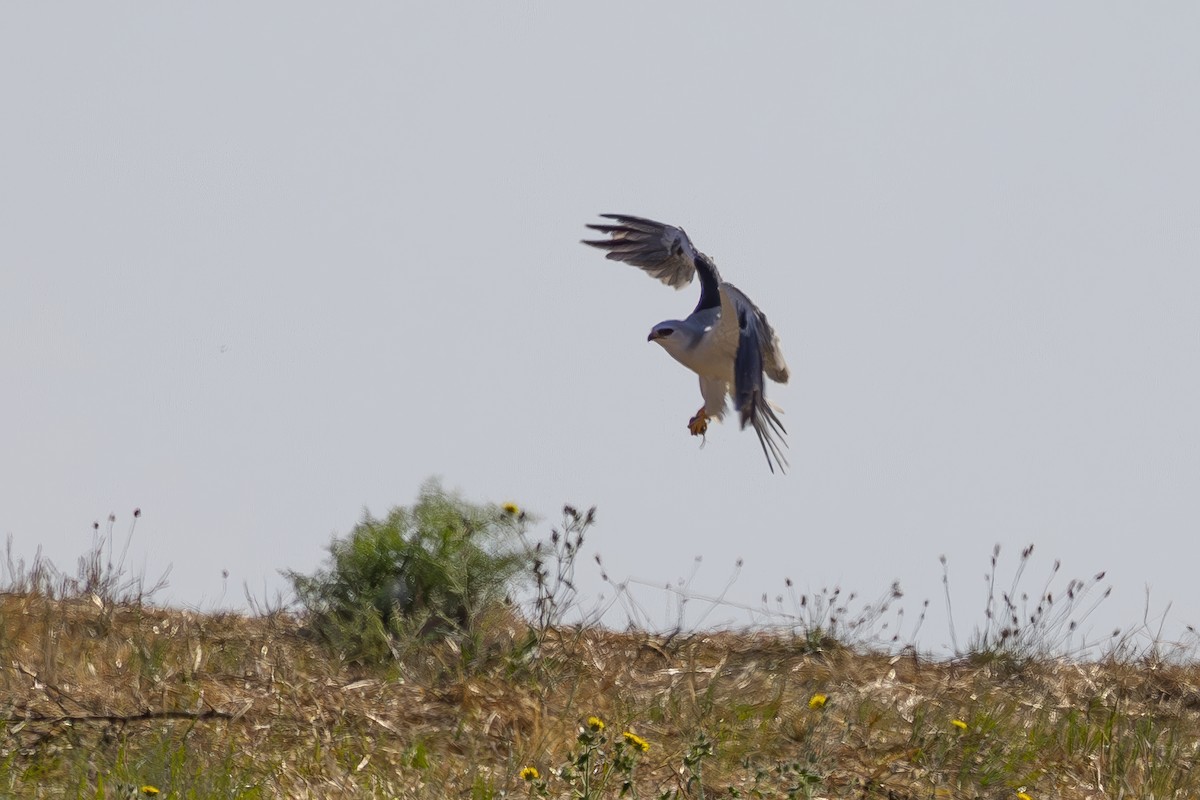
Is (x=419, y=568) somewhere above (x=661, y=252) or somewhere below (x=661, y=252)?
below

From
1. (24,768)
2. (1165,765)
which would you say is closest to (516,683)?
(24,768)

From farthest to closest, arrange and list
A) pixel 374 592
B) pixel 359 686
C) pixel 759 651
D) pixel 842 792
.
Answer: pixel 759 651
pixel 374 592
pixel 359 686
pixel 842 792

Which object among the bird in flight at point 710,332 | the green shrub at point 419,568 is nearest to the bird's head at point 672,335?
the bird in flight at point 710,332

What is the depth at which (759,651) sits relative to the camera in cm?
739

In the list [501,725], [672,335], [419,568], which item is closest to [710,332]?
[672,335]

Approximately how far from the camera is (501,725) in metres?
5.32

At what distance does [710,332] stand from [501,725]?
12.0 ft

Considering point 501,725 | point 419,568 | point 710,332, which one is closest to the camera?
point 501,725

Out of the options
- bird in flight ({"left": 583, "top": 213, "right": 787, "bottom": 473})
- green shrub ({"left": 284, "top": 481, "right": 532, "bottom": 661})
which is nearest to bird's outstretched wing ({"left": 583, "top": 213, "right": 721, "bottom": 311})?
bird in flight ({"left": 583, "top": 213, "right": 787, "bottom": 473})

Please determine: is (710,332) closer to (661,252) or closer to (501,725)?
(661,252)

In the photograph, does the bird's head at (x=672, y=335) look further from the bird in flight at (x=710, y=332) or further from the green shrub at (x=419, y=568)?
the green shrub at (x=419, y=568)

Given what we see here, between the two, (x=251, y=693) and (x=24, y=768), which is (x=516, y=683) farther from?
(x=24, y=768)

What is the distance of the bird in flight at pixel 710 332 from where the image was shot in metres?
8.19

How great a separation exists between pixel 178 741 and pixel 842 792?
2138 mm
